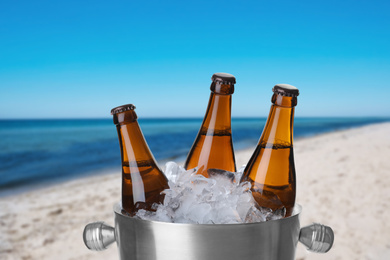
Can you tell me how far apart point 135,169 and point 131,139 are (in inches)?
3.5

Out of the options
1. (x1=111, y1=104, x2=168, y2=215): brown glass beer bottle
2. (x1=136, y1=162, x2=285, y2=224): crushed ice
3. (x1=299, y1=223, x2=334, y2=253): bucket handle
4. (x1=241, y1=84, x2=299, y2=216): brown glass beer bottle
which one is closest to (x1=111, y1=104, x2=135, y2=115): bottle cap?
(x1=111, y1=104, x2=168, y2=215): brown glass beer bottle

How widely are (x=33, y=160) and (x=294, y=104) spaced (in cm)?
1335

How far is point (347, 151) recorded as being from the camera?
797 cm

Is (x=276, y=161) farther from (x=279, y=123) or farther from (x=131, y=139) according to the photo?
(x=131, y=139)

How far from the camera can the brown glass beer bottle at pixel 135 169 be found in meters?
0.93

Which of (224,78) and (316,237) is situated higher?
(224,78)

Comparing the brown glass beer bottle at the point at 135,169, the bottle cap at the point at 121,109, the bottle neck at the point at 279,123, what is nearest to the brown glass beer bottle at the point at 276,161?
the bottle neck at the point at 279,123

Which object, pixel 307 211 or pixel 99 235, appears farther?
pixel 307 211

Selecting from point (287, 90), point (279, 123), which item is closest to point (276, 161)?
point (279, 123)

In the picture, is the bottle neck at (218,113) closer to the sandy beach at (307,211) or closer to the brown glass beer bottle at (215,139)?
the brown glass beer bottle at (215,139)

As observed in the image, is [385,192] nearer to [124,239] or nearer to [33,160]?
[124,239]

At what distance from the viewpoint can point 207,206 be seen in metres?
0.80

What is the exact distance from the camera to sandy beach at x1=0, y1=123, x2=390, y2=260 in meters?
4.04

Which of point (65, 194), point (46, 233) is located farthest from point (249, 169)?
point (65, 194)
